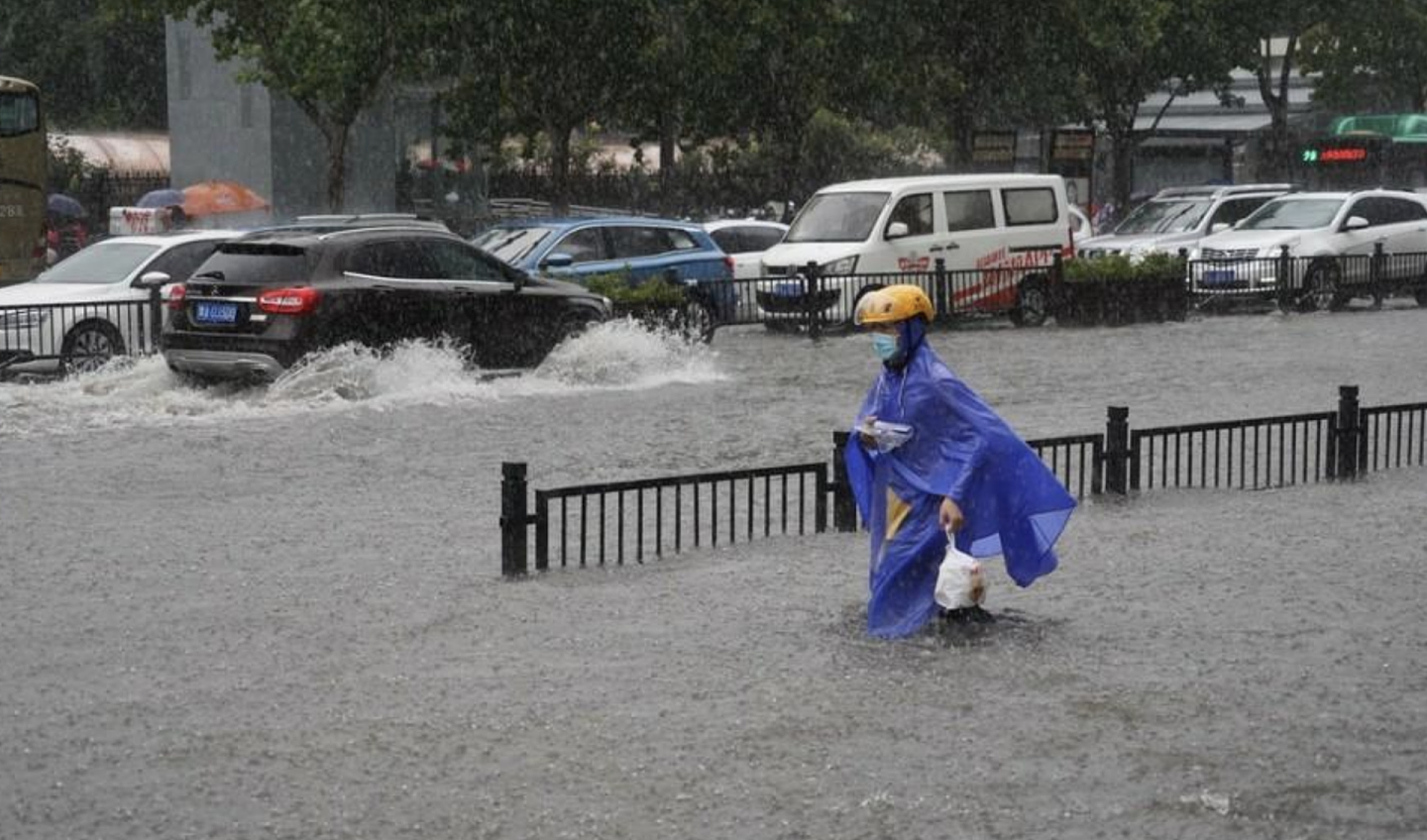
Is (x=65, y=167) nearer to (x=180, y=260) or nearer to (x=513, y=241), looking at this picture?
(x=513, y=241)

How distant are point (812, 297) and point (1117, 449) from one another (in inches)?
546

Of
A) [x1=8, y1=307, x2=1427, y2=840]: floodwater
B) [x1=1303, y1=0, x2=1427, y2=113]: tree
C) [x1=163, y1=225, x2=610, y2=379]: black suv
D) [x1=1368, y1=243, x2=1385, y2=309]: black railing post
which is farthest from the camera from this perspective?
[x1=1303, y1=0, x2=1427, y2=113]: tree

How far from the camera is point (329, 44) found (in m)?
34.2

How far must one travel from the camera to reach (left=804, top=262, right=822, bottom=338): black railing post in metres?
27.6

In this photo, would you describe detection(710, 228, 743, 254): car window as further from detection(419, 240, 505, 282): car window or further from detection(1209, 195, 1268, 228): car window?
detection(419, 240, 505, 282): car window

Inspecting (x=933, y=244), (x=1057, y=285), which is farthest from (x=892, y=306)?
(x=1057, y=285)

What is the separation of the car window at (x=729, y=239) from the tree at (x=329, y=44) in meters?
5.65

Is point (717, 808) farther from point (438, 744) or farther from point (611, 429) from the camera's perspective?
point (611, 429)

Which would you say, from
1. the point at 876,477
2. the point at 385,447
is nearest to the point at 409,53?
the point at 385,447

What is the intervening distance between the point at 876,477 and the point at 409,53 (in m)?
27.2

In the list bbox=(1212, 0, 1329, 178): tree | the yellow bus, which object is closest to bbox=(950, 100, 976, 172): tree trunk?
bbox=(1212, 0, 1329, 178): tree

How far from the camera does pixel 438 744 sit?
8.35 m

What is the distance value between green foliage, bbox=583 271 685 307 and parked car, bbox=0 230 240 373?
3729 millimetres

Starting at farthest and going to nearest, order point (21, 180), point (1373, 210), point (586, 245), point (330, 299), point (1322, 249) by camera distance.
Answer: point (21, 180) < point (1373, 210) < point (1322, 249) < point (586, 245) < point (330, 299)
